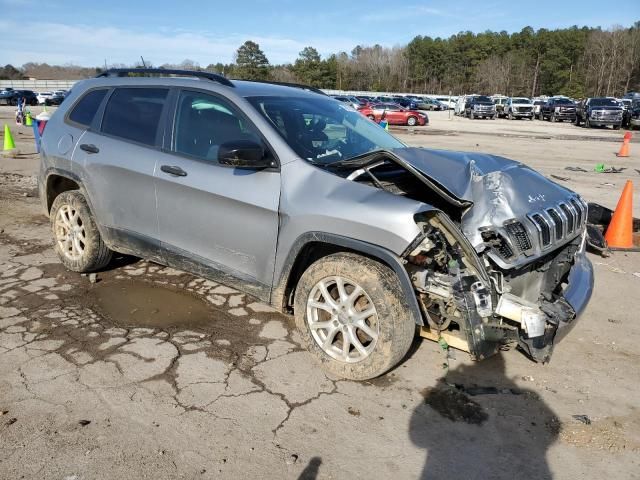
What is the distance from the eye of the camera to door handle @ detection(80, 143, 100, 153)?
4393 mm

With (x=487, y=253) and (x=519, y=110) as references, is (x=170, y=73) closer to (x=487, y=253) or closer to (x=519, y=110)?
(x=487, y=253)

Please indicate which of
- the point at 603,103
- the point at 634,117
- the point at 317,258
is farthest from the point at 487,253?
the point at 603,103

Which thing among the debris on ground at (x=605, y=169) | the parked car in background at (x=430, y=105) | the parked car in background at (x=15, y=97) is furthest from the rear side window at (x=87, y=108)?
the parked car in background at (x=430, y=105)

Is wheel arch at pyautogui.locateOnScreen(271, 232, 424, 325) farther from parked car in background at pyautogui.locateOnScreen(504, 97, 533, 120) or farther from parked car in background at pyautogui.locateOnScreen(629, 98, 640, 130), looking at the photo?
parked car in background at pyautogui.locateOnScreen(504, 97, 533, 120)

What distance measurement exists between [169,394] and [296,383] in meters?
0.81

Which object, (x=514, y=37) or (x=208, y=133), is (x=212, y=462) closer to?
(x=208, y=133)

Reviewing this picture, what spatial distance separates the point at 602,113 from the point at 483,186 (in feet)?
112

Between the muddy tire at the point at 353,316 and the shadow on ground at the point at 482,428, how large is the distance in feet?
1.40

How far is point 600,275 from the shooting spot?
5410 mm

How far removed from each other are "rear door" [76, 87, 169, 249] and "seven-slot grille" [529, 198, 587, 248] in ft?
9.52

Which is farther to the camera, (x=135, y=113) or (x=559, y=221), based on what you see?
(x=135, y=113)

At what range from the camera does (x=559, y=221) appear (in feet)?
10.8

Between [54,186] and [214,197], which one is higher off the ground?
[214,197]

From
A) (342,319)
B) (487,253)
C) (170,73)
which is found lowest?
(342,319)
